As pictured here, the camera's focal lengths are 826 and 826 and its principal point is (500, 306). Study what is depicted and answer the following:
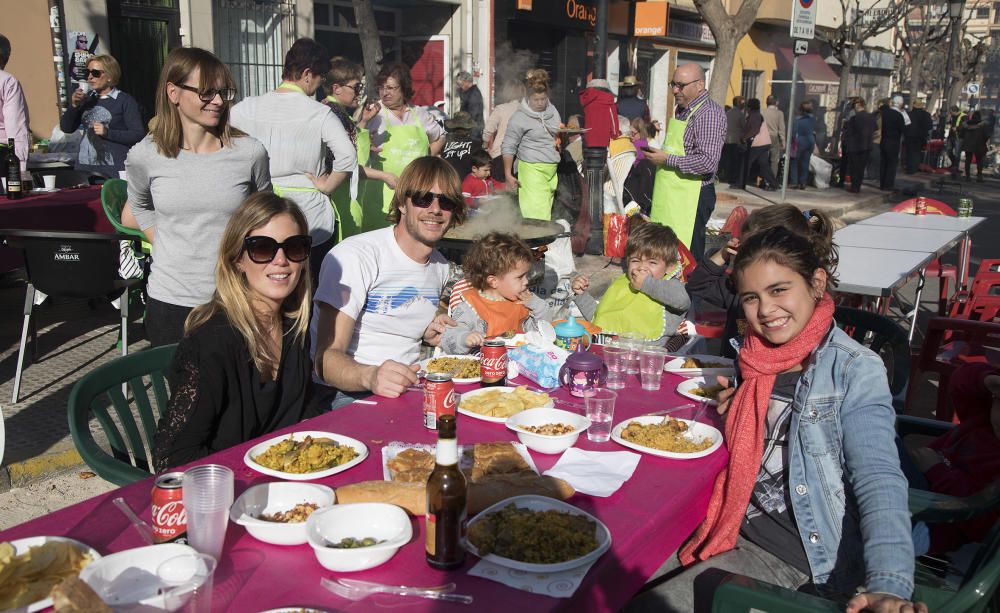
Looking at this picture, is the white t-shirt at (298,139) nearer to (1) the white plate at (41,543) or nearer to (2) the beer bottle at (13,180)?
(2) the beer bottle at (13,180)

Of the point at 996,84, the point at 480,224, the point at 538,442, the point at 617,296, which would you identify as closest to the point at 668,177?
the point at 480,224

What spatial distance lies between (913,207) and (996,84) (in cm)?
10689

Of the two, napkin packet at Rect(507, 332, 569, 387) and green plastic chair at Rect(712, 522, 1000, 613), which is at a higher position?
napkin packet at Rect(507, 332, 569, 387)

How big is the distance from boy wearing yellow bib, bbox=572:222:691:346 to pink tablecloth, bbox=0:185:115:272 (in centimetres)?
430

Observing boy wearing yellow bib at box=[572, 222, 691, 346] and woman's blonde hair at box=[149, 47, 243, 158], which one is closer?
woman's blonde hair at box=[149, 47, 243, 158]

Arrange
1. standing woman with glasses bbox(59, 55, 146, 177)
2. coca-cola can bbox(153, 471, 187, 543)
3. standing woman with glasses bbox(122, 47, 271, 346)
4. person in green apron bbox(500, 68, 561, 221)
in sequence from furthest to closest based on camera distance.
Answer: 1. person in green apron bbox(500, 68, 561, 221)
2. standing woman with glasses bbox(59, 55, 146, 177)
3. standing woman with glasses bbox(122, 47, 271, 346)
4. coca-cola can bbox(153, 471, 187, 543)

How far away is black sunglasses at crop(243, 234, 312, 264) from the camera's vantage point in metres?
2.87

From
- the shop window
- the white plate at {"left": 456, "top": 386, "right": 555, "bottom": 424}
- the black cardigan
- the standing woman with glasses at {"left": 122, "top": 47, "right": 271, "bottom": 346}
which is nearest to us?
the black cardigan

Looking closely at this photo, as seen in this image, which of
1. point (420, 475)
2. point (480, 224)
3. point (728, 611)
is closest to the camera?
point (728, 611)

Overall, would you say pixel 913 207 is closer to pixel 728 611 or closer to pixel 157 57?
pixel 728 611

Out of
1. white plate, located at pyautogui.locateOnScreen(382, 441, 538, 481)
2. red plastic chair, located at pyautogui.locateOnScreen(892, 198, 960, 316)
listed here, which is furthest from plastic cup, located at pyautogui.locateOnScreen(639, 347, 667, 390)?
red plastic chair, located at pyautogui.locateOnScreen(892, 198, 960, 316)

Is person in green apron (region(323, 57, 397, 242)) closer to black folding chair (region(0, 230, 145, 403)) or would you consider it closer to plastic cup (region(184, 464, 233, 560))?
black folding chair (region(0, 230, 145, 403))

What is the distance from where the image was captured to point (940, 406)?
445 cm

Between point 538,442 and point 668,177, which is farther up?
point 668,177
